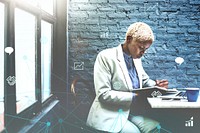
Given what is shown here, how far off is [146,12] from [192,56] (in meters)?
0.29

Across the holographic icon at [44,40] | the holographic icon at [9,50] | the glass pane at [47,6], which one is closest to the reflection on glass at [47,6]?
the glass pane at [47,6]

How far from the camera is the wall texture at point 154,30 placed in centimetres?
120

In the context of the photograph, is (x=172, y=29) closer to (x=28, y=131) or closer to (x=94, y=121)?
(x=94, y=121)

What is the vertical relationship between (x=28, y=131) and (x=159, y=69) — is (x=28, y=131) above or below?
below

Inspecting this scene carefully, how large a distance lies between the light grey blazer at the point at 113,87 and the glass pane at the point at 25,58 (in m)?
0.28

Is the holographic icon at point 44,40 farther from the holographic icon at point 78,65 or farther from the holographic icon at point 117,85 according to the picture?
the holographic icon at point 117,85

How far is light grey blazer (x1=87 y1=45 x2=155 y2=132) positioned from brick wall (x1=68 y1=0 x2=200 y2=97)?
33mm

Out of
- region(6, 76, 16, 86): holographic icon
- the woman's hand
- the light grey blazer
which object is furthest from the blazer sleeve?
region(6, 76, 16, 86): holographic icon

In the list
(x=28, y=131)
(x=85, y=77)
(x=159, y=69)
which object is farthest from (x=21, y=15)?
(x=159, y=69)

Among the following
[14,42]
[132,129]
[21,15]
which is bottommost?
[132,129]

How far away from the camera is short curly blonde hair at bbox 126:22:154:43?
120 centimetres

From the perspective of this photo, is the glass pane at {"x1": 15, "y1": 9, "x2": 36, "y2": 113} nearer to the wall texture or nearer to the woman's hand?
the wall texture

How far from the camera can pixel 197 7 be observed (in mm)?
1193

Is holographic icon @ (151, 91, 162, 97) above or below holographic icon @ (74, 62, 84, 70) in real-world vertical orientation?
below
